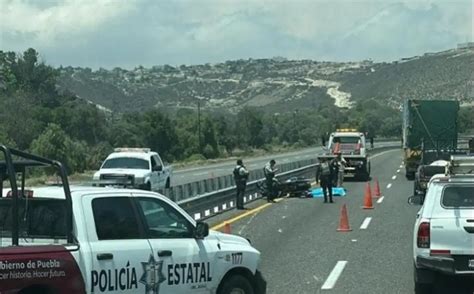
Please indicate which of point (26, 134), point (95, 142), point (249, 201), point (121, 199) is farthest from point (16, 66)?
point (121, 199)

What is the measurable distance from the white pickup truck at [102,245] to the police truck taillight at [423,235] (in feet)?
8.81

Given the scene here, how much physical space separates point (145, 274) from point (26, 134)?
61.0 meters

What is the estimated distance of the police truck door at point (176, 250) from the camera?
901 centimetres

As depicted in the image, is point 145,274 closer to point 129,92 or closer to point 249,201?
point 249,201

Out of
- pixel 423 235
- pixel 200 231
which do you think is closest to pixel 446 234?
pixel 423 235

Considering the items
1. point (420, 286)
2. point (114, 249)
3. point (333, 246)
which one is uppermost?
point (114, 249)

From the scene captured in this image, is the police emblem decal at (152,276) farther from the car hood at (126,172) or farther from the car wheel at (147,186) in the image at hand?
the car hood at (126,172)

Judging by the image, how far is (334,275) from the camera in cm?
1397

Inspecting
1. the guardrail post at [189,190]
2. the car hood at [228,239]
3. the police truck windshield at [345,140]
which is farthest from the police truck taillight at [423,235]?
the police truck windshield at [345,140]

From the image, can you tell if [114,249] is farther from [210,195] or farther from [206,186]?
[206,186]

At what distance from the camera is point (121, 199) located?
8844mm

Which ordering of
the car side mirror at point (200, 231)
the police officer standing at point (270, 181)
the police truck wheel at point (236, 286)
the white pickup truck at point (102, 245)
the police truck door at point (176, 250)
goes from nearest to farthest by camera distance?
the white pickup truck at point (102, 245), the police truck door at point (176, 250), the car side mirror at point (200, 231), the police truck wheel at point (236, 286), the police officer standing at point (270, 181)

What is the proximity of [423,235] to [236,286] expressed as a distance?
2769 millimetres

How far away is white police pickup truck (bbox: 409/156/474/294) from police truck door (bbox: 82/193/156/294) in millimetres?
4036
